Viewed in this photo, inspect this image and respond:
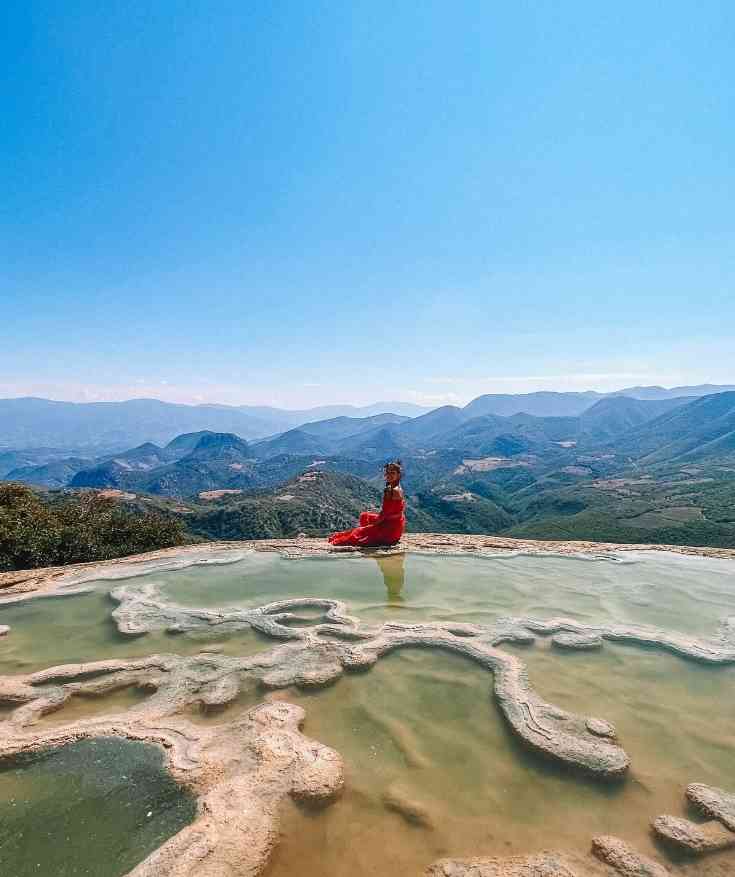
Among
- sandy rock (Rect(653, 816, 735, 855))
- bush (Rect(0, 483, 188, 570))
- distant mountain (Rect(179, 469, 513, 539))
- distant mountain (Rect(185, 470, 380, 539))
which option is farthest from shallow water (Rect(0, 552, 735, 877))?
distant mountain (Rect(185, 470, 380, 539))

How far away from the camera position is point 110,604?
418 inches

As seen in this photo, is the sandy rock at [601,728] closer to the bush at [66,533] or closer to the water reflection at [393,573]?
the water reflection at [393,573]

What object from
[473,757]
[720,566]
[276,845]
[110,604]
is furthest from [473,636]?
[720,566]

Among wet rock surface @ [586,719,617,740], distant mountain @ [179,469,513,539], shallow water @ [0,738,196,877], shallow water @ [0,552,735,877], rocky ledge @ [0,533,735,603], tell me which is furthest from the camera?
distant mountain @ [179,469,513,539]

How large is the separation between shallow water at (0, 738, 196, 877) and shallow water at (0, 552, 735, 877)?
108 cm

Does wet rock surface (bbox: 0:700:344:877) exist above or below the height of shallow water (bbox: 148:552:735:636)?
above

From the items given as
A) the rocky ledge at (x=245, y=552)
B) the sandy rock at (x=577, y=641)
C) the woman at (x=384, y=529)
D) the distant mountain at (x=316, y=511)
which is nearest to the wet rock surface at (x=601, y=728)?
the sandy rock at (x=577, y=641)

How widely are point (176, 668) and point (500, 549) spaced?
10585 mm

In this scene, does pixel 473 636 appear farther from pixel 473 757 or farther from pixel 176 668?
pixel 176 668

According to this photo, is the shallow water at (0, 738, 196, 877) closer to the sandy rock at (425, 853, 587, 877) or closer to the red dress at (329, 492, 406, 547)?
the sandy rock at (425, 853, 587, 877)

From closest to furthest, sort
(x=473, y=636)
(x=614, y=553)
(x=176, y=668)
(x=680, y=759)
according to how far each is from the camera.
Result: 1. (x=680, y=759)
2. (x=176, y=668)
3. (x=473, y=636)
4. (x=614, y=553)

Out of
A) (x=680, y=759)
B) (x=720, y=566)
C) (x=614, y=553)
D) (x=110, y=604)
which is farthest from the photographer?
(x=614, y=553)

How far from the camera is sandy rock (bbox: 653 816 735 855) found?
13.6 ft

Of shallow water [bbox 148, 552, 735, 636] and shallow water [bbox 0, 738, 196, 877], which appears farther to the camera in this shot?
shallow water [bbox 148, 552, 735, 636]
